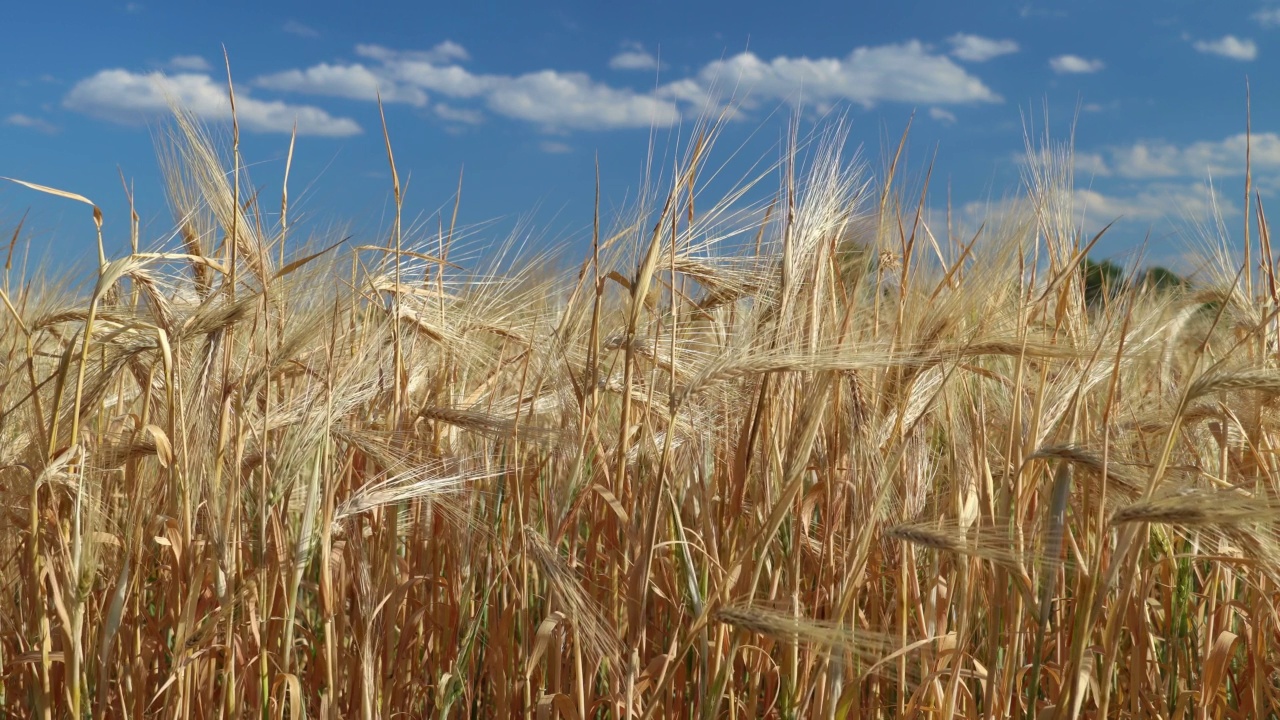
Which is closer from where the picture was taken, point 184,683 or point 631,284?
point 631,284

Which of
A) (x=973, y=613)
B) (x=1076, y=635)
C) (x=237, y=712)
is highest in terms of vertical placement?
(x=1076, y=635)

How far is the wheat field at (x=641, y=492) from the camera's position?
1.34 meters

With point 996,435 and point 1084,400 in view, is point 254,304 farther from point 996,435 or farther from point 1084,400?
point 996,435

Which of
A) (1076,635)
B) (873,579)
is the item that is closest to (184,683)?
(873,579)

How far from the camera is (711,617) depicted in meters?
1.39

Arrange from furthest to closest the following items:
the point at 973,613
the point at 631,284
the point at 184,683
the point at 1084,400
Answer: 1. the point at 973,613
2. the point at 1084,400
3. the point at 184,683
4. the point at 631,284

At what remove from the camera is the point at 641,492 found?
5.12 ft

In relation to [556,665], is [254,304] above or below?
above

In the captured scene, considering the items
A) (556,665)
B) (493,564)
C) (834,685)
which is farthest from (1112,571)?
(493,564)

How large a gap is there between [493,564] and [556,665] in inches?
9.9

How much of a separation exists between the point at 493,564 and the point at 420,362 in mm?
520

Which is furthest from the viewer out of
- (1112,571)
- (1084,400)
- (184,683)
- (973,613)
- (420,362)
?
(420,362)

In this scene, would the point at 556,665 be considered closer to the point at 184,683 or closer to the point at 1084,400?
the point at 184,683

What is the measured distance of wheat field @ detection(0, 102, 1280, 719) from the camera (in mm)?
1336
